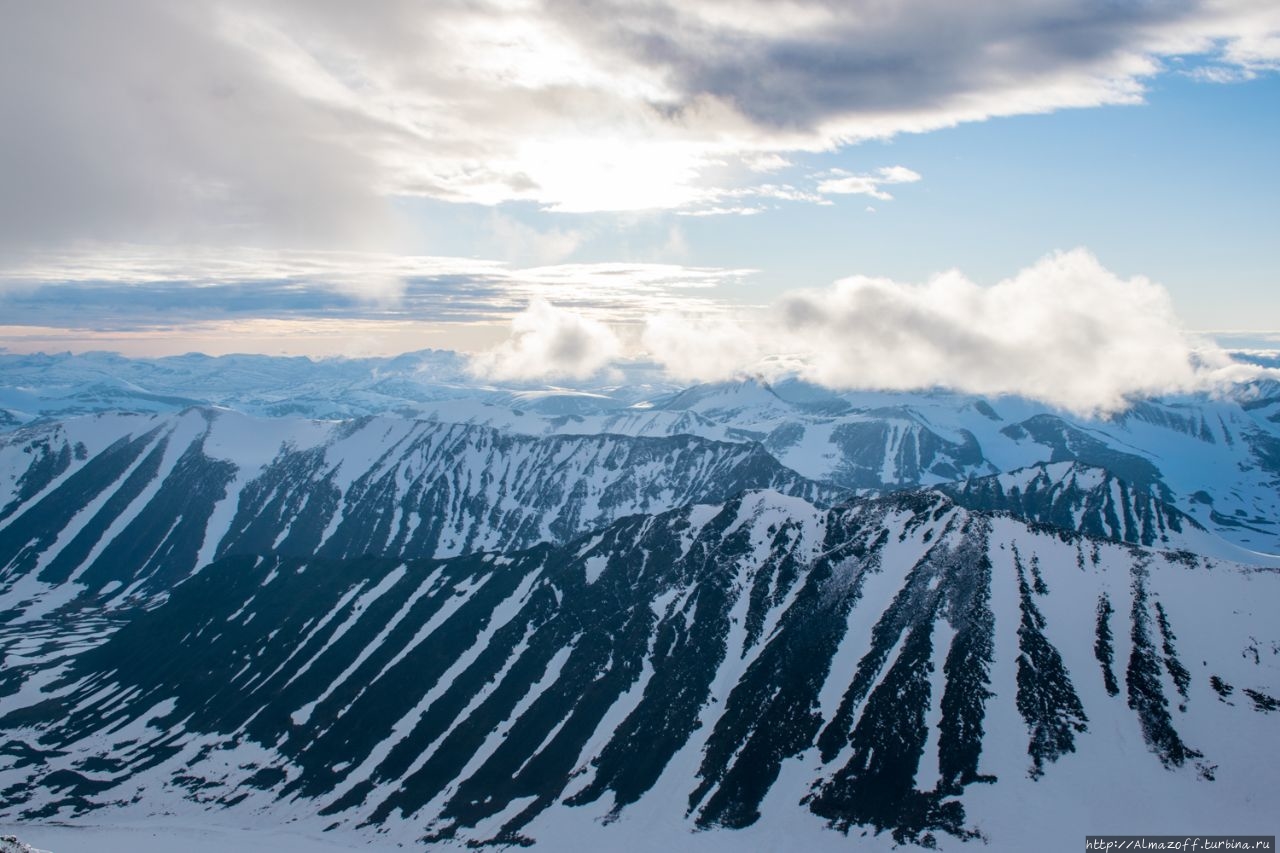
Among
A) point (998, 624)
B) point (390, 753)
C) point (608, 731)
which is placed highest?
point (998, 624)

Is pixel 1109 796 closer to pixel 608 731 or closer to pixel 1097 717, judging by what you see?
pixel 1097 717

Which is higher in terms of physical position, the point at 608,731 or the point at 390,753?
the point at 608,731

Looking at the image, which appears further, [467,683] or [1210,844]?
[467,683]

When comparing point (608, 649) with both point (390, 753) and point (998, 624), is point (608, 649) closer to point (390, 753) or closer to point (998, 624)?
point (390, 753)

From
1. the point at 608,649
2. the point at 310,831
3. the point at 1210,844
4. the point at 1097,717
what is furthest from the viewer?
the point at 608,649

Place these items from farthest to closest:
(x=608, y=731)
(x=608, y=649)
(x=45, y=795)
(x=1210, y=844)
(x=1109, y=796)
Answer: (x=608, y=649)
(x=45, y=795)
(x=608, y=731)
(x=1109, y=796)
(x=1210, y=844)

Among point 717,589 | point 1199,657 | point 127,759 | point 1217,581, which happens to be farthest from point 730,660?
point 127,759
